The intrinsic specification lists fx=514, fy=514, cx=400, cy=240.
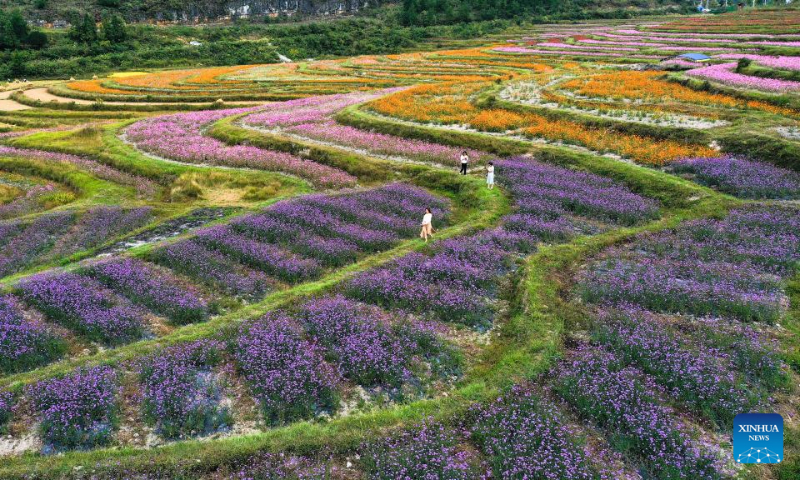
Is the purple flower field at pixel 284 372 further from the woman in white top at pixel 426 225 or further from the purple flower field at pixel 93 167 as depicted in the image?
the purple flower field at pixel 93 167

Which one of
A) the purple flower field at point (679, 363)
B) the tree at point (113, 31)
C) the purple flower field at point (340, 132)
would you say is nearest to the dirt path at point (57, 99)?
the purple flower field at point (340, 132)

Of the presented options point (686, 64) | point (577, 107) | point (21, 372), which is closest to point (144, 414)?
point (21, 372)

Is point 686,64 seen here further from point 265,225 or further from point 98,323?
point 98,323

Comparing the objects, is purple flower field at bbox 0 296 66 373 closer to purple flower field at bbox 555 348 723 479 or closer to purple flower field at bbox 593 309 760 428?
purple flower field at bbox 555 348 723 479

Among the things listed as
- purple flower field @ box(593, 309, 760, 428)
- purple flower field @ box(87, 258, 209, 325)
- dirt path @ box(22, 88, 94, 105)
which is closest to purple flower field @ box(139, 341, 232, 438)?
purple flower field @ box(87, 258, 209, 325)

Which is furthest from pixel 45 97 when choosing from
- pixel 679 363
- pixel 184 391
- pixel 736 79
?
pixel 679 363

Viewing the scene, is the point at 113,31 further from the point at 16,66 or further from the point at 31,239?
the point at 31,239
